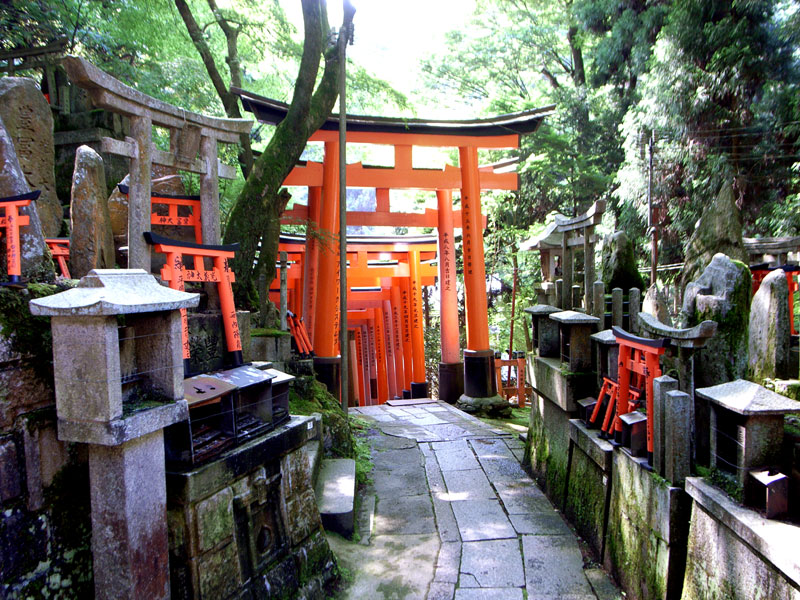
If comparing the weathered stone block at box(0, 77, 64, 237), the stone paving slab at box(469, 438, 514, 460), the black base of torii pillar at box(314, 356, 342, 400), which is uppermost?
the weathered stone block at box(0, 77, 64, 237)

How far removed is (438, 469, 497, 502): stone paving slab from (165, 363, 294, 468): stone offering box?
311 cm

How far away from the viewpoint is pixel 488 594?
4.77 metres

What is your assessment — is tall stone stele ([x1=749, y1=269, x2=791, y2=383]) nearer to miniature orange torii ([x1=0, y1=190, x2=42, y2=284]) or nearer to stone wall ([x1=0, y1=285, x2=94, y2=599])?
stone wall ([x1=0, y1=285, x2=94, y2=599])

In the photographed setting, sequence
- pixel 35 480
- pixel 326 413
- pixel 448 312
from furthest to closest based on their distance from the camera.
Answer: pixel 448 312
pixel 326 413
pixel 35 480

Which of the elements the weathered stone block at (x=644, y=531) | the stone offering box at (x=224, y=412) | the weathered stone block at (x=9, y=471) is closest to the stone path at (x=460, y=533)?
the weathered stone block at (x=644, y=531)

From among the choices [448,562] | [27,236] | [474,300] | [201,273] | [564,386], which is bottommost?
[448,562]

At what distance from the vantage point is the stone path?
16.0ft

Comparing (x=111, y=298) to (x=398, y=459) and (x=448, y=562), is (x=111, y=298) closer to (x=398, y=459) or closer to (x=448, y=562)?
(x=448, y=562)

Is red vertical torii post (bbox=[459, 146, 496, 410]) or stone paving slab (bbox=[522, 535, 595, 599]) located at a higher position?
red vertical torii post (bbox=[459, 146, 496, 410])

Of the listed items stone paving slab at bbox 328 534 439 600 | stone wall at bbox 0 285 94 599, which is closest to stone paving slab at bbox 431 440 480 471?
stone paving slab at bbox 328 534 439 600

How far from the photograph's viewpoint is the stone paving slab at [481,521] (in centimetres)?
589

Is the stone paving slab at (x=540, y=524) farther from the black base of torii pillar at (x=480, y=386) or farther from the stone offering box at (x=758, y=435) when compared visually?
the black base of torii pillar at (x=480, y=386)

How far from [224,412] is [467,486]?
14.0 ft

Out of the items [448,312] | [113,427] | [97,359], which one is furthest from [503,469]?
[97,359]
